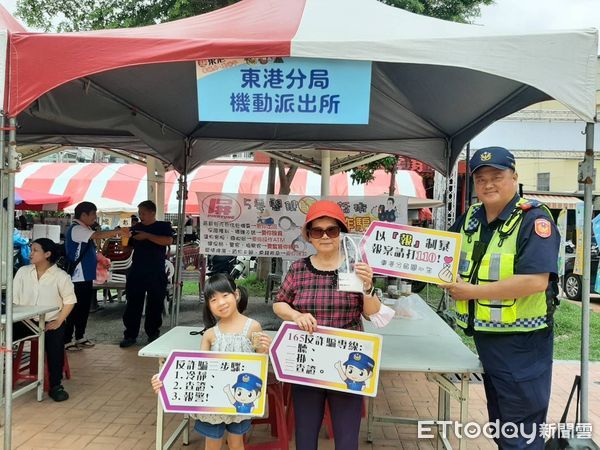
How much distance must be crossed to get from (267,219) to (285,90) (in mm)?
3262

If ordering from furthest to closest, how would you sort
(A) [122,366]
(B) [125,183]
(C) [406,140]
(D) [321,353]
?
(B) [125,183], (C) [406,140], (A) [122,366], (D) [321,353]

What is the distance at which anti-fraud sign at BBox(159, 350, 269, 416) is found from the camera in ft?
7.80

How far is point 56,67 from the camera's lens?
2541 mm

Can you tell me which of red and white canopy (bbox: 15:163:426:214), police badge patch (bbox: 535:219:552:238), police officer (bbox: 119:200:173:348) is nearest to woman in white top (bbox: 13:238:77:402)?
police officer (bbox: 119:200:173:348)

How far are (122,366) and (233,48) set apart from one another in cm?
366

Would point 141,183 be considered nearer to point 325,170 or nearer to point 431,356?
point 325,170

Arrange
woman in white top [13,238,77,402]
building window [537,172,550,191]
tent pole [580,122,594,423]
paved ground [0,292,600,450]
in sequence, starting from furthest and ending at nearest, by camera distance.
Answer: building window [537,172,550,191]
woman in white top [13,238,77,402]
paved ground [0,292,600,450]
tent pole [580,122,594,423]

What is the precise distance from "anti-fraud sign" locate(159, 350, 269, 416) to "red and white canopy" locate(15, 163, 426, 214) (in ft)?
34.0

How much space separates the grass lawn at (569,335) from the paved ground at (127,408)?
0.46 meters

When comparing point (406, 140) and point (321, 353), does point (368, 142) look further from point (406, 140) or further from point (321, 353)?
point (321, 353)

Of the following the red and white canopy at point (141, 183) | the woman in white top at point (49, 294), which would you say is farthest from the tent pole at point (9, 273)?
the red and white canopy at point (141, 183)

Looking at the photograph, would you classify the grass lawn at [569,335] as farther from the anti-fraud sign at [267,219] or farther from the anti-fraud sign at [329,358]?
the anti-fraud sign at [329,358]

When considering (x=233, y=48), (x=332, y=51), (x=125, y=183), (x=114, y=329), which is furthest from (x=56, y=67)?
(x=125, y=183)

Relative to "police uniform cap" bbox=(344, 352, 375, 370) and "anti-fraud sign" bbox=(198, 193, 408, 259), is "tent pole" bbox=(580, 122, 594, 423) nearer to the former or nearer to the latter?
"police uniform cap" bbox=(344, 352, 375, 370)
